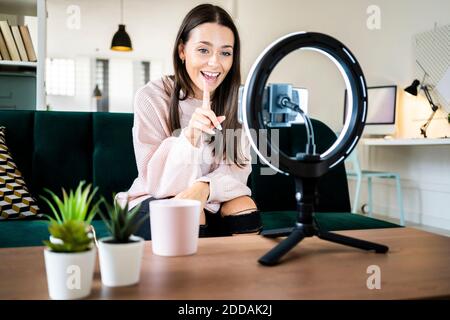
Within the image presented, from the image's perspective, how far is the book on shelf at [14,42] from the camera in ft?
8.67

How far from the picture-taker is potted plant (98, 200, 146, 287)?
21.8 inches

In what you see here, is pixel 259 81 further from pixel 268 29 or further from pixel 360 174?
pixel 268 29

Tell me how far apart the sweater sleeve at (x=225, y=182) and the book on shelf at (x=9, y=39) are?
2019 mm

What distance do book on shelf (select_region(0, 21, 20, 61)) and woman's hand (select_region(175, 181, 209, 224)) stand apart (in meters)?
2.13

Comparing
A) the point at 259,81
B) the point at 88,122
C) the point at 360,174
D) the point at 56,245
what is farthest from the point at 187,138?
the point at 360,174

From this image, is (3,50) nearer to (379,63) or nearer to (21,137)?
(21,137)

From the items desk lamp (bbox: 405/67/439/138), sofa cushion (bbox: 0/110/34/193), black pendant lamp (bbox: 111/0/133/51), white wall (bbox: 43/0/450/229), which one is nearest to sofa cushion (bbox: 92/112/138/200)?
sofa cushion (bbox: 0/110/34/193)

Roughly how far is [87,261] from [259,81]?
1.18ft

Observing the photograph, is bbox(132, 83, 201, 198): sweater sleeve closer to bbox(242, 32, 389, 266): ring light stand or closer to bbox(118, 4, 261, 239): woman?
bbox(118, 4, 261, 239): woman

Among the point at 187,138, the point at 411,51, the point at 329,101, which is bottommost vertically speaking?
the point at 187,138

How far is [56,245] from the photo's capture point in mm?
525

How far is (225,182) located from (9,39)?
2125 millimetres
